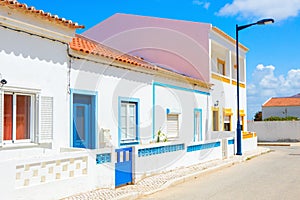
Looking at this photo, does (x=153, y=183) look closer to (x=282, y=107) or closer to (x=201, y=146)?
(x=201, y=146)

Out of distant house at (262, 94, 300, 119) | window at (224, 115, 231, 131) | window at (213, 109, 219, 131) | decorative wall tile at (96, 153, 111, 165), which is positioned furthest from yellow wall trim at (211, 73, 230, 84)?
distant house at (262, 94, 300, 119)

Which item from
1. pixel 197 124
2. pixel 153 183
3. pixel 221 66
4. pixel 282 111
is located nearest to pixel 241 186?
pixel 153 183

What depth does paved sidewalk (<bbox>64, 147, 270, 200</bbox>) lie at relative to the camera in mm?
8672

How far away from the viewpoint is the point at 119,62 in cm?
1304

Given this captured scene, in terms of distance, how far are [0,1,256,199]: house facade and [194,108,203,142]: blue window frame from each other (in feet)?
14.4

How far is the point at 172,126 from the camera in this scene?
17516mm

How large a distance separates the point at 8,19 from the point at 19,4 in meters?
0.40

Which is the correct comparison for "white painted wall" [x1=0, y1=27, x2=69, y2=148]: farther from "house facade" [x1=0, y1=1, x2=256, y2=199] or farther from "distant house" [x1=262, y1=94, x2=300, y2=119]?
"distant house" [x1=262, y1=94, x2=300, y2=119]

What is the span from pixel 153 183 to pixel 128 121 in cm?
339

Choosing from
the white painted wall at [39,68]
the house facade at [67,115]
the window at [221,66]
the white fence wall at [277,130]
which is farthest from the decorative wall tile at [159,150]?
the white fence wall at [277,130]

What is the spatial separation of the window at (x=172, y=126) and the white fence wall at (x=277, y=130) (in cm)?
2160

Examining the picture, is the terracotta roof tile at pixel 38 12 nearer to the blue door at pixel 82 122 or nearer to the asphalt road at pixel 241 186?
the blue door at pixel 82 122

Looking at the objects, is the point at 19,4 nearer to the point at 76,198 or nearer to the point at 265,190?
the point at 76,198

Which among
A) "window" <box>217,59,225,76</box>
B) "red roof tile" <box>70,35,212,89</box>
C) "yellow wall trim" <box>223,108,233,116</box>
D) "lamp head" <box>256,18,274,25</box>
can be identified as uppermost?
"lamp head" <box>256,18,274,25</box>
